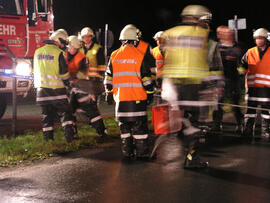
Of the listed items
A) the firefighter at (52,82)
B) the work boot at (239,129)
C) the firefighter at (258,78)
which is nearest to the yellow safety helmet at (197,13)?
the firefighter at (52,82)

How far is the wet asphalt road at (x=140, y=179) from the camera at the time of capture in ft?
13.6

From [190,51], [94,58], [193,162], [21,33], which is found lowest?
[193,162]

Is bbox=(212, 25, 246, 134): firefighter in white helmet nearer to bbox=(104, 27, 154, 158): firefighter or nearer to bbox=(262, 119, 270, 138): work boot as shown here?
bbox=(262, 119, 270, 138): work boot

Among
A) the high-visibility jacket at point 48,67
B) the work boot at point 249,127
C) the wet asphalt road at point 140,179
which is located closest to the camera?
the wet asphalt road at point 140,179

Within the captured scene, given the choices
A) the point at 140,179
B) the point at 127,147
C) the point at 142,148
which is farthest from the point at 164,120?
the point at 140,179

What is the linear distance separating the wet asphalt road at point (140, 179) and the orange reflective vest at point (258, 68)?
5.61 feet

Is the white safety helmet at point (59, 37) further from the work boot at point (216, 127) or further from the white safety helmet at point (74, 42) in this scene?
the work boot at point (216, 127)

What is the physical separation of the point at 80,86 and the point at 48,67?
0.93 meters

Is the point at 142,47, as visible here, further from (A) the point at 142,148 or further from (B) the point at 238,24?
(B) the point at 238,24

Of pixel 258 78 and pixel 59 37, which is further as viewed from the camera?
pixel 258 78

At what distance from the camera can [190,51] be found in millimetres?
4934

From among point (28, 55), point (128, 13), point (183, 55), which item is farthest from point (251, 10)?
point (183, 55)

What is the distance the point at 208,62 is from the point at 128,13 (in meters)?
48.3

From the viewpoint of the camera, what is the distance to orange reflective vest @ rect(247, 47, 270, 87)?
7449 millimetres
